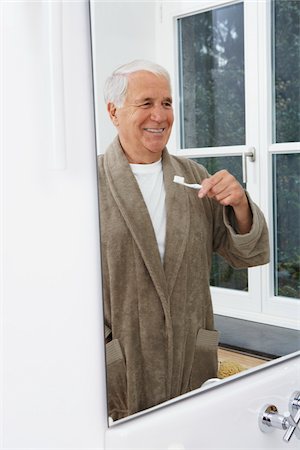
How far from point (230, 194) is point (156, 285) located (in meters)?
0.28

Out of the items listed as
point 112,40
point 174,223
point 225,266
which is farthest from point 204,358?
point 112,40

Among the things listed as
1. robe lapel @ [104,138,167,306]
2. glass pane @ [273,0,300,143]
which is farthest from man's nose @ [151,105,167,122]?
glass pane @ [273,0,300,143]

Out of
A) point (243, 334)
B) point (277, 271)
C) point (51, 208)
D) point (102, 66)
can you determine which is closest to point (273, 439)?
point (243, 334)

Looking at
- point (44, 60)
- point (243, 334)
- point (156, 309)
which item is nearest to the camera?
point (44, 60)

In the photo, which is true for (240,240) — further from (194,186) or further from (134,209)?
(134,209)

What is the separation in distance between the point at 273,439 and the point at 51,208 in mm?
775

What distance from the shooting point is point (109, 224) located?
1.13 m

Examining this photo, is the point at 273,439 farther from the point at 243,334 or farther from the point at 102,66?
the point at 102,66

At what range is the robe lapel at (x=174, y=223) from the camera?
1210 millimetres

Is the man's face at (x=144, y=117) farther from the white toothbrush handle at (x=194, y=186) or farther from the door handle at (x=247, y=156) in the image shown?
the door handle at (x=247, y=156)

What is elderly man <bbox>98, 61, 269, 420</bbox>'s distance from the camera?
1.14m

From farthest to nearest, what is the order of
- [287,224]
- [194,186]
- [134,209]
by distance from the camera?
[287,224]
[194,186]
[134,209]

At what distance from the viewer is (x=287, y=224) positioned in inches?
58.9

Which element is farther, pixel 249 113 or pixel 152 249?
pixel 249 113
